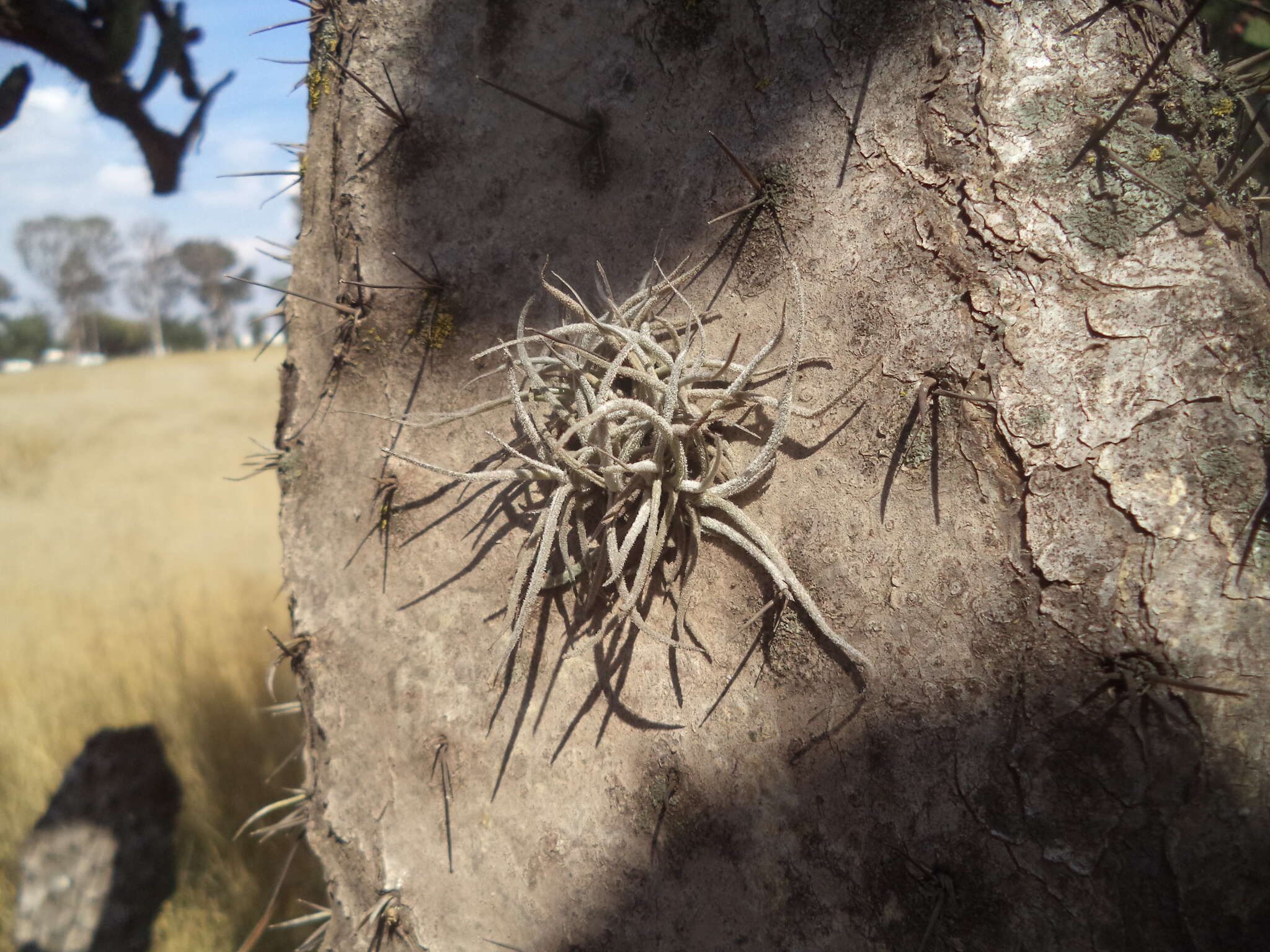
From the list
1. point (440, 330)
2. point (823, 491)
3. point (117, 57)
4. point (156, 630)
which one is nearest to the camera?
point (823, 491)

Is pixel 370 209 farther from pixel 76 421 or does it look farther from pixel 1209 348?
pixel 76 421

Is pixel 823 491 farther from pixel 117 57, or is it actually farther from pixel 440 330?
pixel 117 57

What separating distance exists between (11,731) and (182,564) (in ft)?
8.80

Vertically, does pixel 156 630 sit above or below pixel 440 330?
→ below

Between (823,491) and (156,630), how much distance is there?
5575mm

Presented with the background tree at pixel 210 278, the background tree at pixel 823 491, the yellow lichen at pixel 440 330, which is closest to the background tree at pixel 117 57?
the background tree at pixel 823 491

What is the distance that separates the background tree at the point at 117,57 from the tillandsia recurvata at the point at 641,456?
286 cm

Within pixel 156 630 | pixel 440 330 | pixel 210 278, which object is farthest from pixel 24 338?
pixel 440 330

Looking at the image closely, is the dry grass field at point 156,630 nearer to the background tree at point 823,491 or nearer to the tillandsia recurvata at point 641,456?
the background tree at point 823,491

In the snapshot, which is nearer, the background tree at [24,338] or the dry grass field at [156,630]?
the dry grass field at [156,630]

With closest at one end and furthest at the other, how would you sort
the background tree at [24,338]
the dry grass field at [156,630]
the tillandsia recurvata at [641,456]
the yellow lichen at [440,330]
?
1. the tillandsia recurvata at [641,456]
2. the yellow lichen at [440,330]
3. the dry grass field at [156,630]
4. the background tree at [24,338]

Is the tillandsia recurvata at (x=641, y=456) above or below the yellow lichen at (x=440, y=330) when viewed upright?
below

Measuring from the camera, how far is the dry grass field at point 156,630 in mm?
3490

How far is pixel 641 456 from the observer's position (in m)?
1.17
